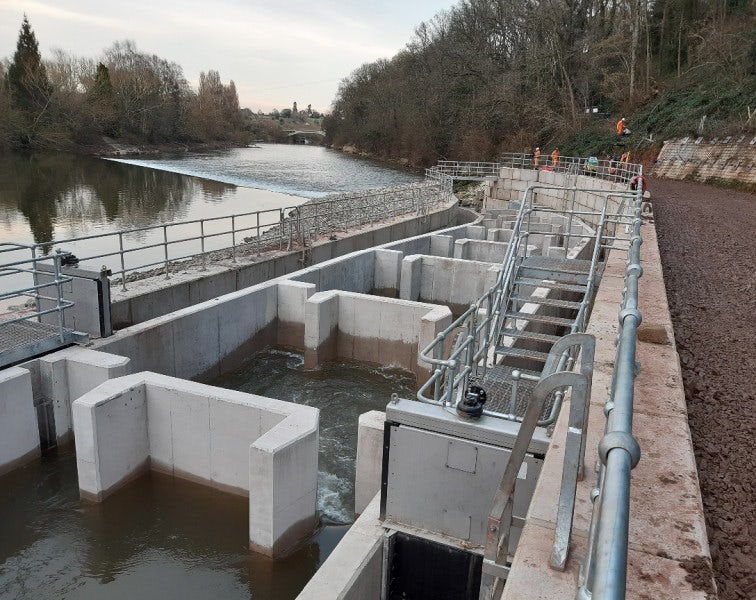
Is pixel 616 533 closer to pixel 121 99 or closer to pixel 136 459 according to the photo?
pixel 136 459

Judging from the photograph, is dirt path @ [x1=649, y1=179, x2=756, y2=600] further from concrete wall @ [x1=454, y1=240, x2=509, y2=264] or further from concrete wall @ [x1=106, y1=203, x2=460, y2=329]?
concrete wall @ [x1=106, y1=203, x2=460, y2=329]

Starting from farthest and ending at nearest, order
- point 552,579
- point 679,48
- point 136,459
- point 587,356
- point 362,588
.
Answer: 1. point 679,48
2. point 136,459
3. point 362,588
4. point 587,356
5. point 552,579

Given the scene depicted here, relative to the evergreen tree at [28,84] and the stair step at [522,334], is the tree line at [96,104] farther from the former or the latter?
the stair step at [522,334]

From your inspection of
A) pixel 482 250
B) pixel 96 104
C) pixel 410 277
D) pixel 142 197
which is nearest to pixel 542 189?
pixel 482 250

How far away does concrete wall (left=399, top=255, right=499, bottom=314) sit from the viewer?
15.5 meters

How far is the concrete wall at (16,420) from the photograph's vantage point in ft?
24.9

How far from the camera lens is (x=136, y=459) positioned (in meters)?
7.79

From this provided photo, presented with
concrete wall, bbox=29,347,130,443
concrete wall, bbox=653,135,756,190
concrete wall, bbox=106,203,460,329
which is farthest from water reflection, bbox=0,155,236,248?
concrete wall, bbox=653,135,756,190

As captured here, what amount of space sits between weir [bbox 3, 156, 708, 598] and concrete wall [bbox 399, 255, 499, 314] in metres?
0.42

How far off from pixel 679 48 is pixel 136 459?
47763 millimetres

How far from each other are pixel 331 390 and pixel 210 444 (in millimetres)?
4065

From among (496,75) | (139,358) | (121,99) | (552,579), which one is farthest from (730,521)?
(121,99)

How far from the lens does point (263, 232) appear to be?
23.6 m

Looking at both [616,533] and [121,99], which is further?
[121,99]
